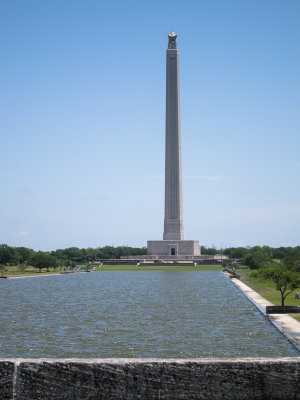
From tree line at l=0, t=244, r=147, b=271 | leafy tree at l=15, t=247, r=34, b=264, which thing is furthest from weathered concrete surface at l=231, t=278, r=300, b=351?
leafy tree at l=15, t=247, r=34, b=264

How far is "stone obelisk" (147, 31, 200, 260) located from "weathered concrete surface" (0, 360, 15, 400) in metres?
109

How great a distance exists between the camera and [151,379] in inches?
184

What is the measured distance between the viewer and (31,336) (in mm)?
23016

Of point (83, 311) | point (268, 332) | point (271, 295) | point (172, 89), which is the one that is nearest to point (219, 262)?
point (172, 89)

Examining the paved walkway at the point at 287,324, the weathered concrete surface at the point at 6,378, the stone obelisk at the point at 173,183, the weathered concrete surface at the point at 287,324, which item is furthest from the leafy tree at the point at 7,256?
the weathered concrete surface at the point at 6,378

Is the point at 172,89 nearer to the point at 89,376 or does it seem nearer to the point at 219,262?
the point at 219,262

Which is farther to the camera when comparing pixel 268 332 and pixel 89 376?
pixel 268 332

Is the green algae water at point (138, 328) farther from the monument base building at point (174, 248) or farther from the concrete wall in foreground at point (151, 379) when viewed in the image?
the monument base building at point (174, 248)

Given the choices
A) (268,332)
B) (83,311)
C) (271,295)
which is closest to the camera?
(268,332)

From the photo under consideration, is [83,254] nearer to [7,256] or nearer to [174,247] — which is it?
[7,256]

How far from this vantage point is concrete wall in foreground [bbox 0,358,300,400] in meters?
4.62

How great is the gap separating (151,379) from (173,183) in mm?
109402

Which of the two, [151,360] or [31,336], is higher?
[151,360]

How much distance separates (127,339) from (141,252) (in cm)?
13347
